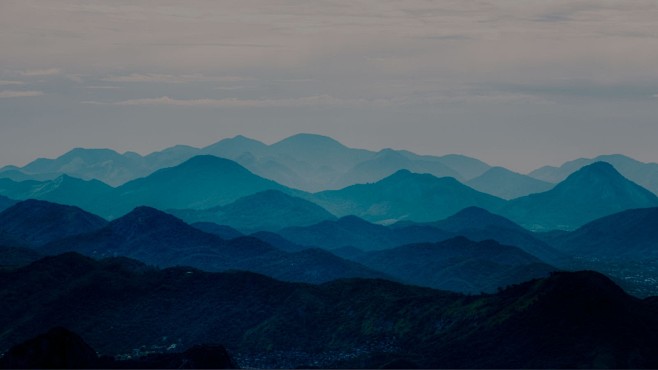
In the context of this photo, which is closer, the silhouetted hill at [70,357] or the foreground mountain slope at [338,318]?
the silhouetted hill at [70,357]

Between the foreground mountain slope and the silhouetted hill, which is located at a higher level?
the silhouetted hill

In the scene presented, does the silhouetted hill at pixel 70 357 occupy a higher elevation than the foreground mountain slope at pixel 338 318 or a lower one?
higher

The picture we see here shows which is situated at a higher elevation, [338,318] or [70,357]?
[70,357]

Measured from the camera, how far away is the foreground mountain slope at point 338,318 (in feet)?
432

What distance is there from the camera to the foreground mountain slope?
131625 mm

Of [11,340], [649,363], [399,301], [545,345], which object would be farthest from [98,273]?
[649,363]

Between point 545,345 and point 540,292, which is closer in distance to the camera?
point 545,345

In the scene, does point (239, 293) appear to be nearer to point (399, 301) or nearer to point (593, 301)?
point (399, 301)

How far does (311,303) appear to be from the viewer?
177250mm

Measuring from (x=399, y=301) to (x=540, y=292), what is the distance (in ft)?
104

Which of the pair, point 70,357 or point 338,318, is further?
point 338,318

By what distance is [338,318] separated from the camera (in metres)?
170

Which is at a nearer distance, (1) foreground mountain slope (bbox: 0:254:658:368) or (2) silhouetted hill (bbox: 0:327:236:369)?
(2) silhouetted hill (bbox: 0:327:236:369)

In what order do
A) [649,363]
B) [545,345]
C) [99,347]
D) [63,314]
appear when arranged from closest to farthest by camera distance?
1. [649,363]
2. [545,345]
3. [99,347]
4. [63,314]
